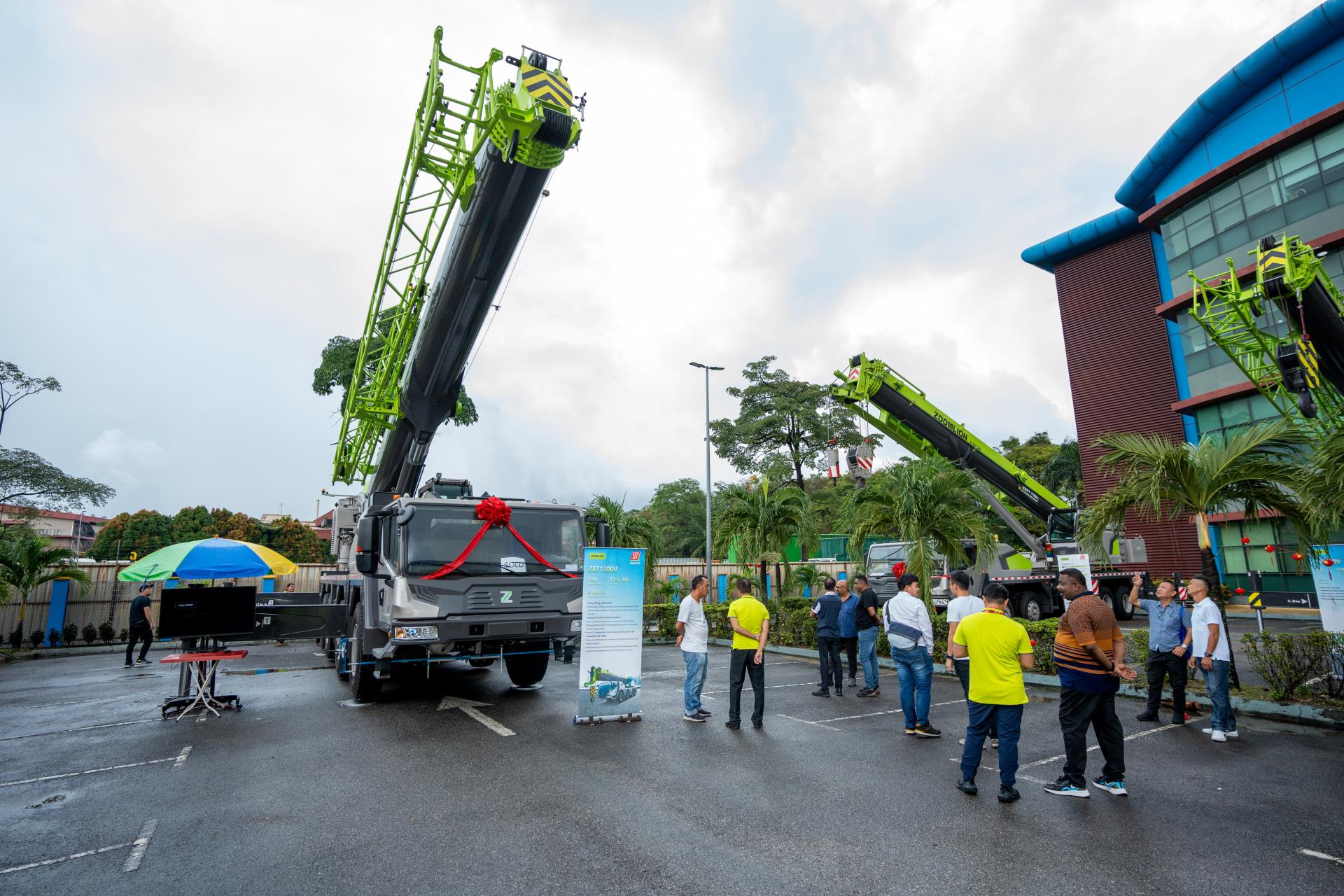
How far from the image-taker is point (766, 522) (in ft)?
52.6

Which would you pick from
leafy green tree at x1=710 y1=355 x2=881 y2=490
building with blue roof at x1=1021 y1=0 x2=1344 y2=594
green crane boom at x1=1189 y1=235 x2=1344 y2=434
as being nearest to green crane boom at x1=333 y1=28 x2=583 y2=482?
green crane boom at x1=1189 y1=235 x2=1344 y2=434

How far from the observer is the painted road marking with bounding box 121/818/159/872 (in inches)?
165

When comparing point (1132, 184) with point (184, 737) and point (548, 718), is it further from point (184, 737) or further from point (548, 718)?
point (184, 737)

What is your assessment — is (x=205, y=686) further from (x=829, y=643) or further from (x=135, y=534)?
(x=135, y=534)

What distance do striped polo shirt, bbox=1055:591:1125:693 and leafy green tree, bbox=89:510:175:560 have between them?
5395 centimetres

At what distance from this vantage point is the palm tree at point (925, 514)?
40.8 feet

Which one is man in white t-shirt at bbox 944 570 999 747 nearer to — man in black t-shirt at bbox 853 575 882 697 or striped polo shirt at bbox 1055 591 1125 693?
striped polo shirt at bbox 1055 591 1125 693

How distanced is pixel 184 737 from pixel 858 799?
7069 millimetres

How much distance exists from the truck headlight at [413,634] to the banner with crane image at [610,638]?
172 centimetres

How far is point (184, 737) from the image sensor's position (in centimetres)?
751

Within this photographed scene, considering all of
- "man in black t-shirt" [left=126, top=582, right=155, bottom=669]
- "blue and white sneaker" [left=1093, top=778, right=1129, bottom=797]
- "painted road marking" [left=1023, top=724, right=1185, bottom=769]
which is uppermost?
"man in black t-shirt" [left=126, top=582, right=155, bottom=669]

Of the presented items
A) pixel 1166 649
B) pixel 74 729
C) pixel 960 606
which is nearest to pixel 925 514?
pixel 1166 649

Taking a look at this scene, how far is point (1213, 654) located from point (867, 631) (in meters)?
4.04

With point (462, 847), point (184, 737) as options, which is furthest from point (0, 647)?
point (462, 847)
